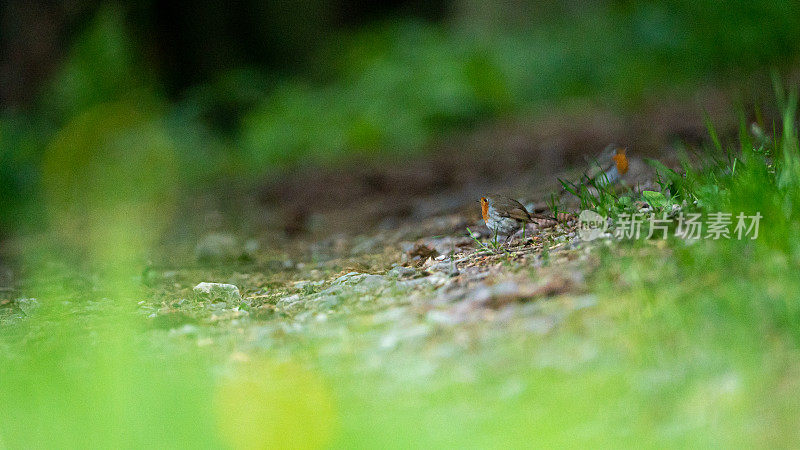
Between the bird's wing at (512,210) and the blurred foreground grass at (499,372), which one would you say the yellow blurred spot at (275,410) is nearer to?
the blurred foreground grass at (499,372)

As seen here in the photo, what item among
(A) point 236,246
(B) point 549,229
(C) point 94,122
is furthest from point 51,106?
(B) point 549,229

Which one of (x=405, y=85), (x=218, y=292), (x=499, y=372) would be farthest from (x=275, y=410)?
(x=405, y=85)

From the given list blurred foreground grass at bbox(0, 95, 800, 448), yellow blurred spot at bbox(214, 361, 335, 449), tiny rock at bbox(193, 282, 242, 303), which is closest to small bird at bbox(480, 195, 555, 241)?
blurred foreground grass at bbox(0, 95, 800, 448)

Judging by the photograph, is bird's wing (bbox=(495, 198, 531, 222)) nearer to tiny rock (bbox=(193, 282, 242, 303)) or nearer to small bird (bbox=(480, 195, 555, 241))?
small bird (bbox=(480, 195, 555, 241))

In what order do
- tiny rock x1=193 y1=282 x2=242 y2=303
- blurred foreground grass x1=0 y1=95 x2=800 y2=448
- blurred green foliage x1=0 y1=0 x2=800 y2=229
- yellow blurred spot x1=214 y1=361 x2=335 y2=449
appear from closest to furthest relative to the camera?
blurred foreground grass x1=0 y1=95 x2=800 y2=448, yellow blurred spot x1=214 y1=361 x2=335 y2=449, tiny rock x1=193 y1=282 x2=242 y2=303, blurred green foliage x1=0 y1=0 x2=800 y2=229

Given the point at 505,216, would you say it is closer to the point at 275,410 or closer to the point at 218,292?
the point at 218,292
